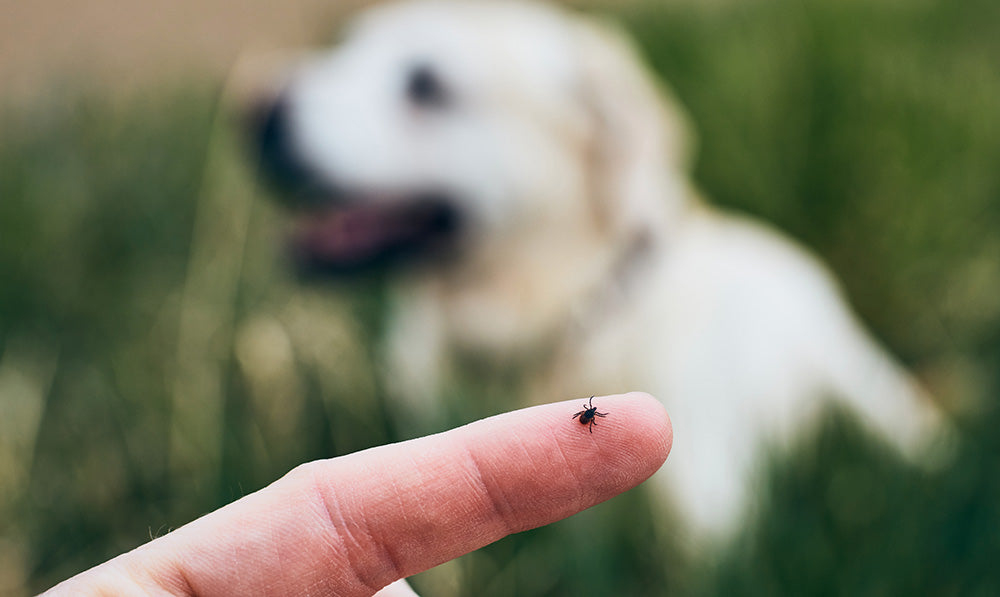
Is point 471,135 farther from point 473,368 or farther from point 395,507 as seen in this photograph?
point 395,507

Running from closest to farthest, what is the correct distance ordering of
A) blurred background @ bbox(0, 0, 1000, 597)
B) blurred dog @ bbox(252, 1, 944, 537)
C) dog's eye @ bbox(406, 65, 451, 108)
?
blurred background @ bbox(0, 0, 1000, 597)
blurred dog @ bbox(252, 1, 944, 537)
dog's eye @ bbox(406, 65, 451, 108)

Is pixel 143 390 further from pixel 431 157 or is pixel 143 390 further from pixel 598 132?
pixel 598 132

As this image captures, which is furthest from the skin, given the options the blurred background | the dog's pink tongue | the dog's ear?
the dog's pink tongue

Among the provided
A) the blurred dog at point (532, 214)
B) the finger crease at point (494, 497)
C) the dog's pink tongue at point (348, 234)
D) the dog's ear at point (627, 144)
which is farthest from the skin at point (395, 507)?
the dog's pink tongue at point (348, 234)

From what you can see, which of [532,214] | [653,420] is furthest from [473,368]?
[653,420]

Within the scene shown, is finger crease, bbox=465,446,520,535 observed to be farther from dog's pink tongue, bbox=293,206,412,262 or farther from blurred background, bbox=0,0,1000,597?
dog's pink tongue, bbox=293,206,412,262

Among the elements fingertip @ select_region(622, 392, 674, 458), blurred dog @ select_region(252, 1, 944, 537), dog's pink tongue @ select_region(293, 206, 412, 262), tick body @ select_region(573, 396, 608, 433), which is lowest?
tick body @ select_region(573, 396, 608, 433)
